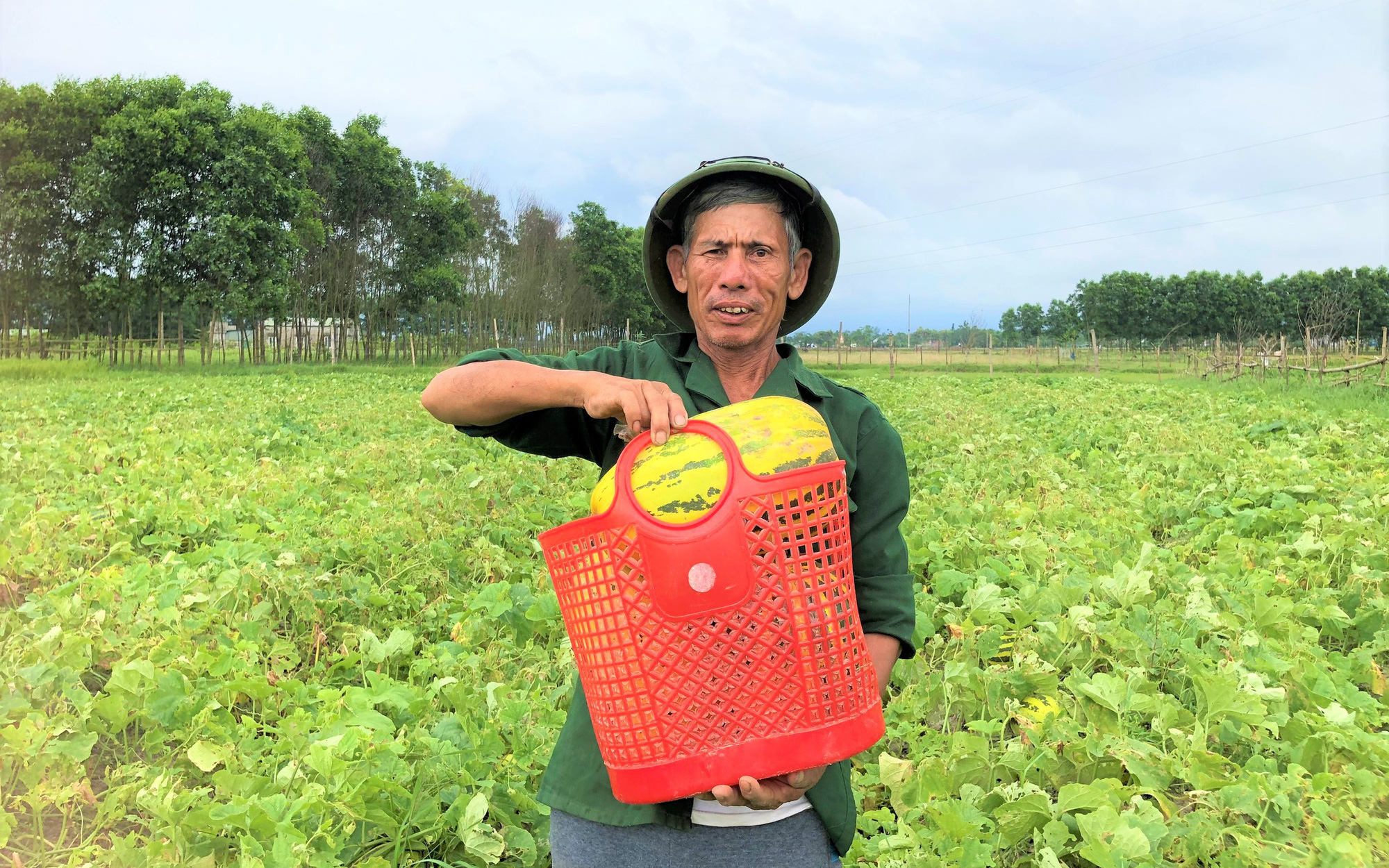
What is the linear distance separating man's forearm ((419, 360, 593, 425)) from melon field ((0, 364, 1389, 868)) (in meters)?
1.14

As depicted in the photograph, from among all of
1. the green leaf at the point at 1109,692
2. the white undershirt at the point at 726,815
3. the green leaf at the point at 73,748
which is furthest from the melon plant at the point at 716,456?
the green leaf at the point at 73,748

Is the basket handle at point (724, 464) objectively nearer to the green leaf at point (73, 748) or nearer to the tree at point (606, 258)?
the green leaf at point (73, 748)

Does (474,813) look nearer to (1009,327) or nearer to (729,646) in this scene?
(729,646)

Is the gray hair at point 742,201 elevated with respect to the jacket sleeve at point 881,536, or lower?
elevated

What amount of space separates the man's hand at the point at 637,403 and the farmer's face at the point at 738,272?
27 centimetres

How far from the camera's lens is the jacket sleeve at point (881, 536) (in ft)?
5.56

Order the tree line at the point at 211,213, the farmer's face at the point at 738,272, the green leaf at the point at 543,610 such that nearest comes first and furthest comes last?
the farmer's face at the point at 738,272 → the green leaf at the point at 543,610 → the tree line at the point at 211,213

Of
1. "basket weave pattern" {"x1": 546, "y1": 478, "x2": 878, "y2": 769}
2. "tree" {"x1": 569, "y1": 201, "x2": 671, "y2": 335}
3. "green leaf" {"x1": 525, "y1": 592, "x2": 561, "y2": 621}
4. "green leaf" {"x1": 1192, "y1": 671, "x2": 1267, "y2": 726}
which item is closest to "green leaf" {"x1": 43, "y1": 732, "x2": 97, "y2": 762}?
"green leaf" {"x1": 525, "y1": 592, "x2": 561, "y2": 621}

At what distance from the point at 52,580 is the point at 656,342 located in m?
3.94

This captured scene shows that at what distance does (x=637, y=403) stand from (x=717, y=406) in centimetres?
31

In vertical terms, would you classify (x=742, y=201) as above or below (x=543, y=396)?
above

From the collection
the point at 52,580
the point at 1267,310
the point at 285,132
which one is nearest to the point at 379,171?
the point at 285,132

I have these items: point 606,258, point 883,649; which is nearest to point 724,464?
Answer: point 883,649

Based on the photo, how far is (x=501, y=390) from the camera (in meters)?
1.56
